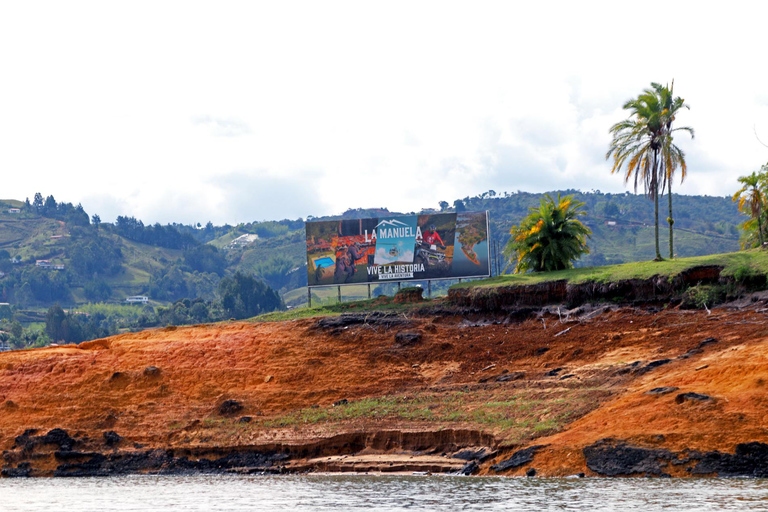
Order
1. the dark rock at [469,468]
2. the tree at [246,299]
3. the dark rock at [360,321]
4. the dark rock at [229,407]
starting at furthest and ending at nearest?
the tree at [246,299], the dark rock at [360,321], the dark rock at [229,407], the dark rock at [469,468]

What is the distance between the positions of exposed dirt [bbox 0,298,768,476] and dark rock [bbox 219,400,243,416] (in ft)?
0.23

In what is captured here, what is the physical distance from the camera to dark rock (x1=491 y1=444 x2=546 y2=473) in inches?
1180

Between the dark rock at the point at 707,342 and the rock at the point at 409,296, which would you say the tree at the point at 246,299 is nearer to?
the rock at the point at 409,296

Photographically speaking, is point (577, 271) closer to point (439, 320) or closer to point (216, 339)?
point (439, 320)

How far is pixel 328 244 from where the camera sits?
2319 inches

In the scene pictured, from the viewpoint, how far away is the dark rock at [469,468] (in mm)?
30953

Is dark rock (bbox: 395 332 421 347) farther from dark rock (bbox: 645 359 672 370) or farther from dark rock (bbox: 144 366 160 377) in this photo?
dark rock (bbox: 645 359 672 370)

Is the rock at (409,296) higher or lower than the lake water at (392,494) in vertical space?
higher

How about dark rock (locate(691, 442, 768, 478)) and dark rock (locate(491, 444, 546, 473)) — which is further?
→ dark rock (locate(491, 444, 546, 473))

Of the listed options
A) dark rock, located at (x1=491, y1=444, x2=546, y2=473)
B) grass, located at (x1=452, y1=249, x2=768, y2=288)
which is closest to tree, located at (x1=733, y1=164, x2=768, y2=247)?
grass, located at (x1=452, y1=249, x2=768, y2=288)

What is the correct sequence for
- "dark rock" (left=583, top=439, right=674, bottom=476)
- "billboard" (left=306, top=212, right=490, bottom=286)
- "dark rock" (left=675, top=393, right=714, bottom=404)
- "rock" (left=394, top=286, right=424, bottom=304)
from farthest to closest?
"billboard" (left=306, top=212, right=490, bottom=286)
"rock" (left=394, top=286, right=424, bottom=304)
"dark rock" (left=675, top=393, right=714, bottom=404)
"dark rock" (left=583, top=439, right=674, bottom=476)

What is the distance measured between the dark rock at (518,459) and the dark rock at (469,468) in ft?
2.33

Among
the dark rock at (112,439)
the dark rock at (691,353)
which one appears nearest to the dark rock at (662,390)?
the dark rock at (691,353)

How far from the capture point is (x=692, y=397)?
29.4 meters
